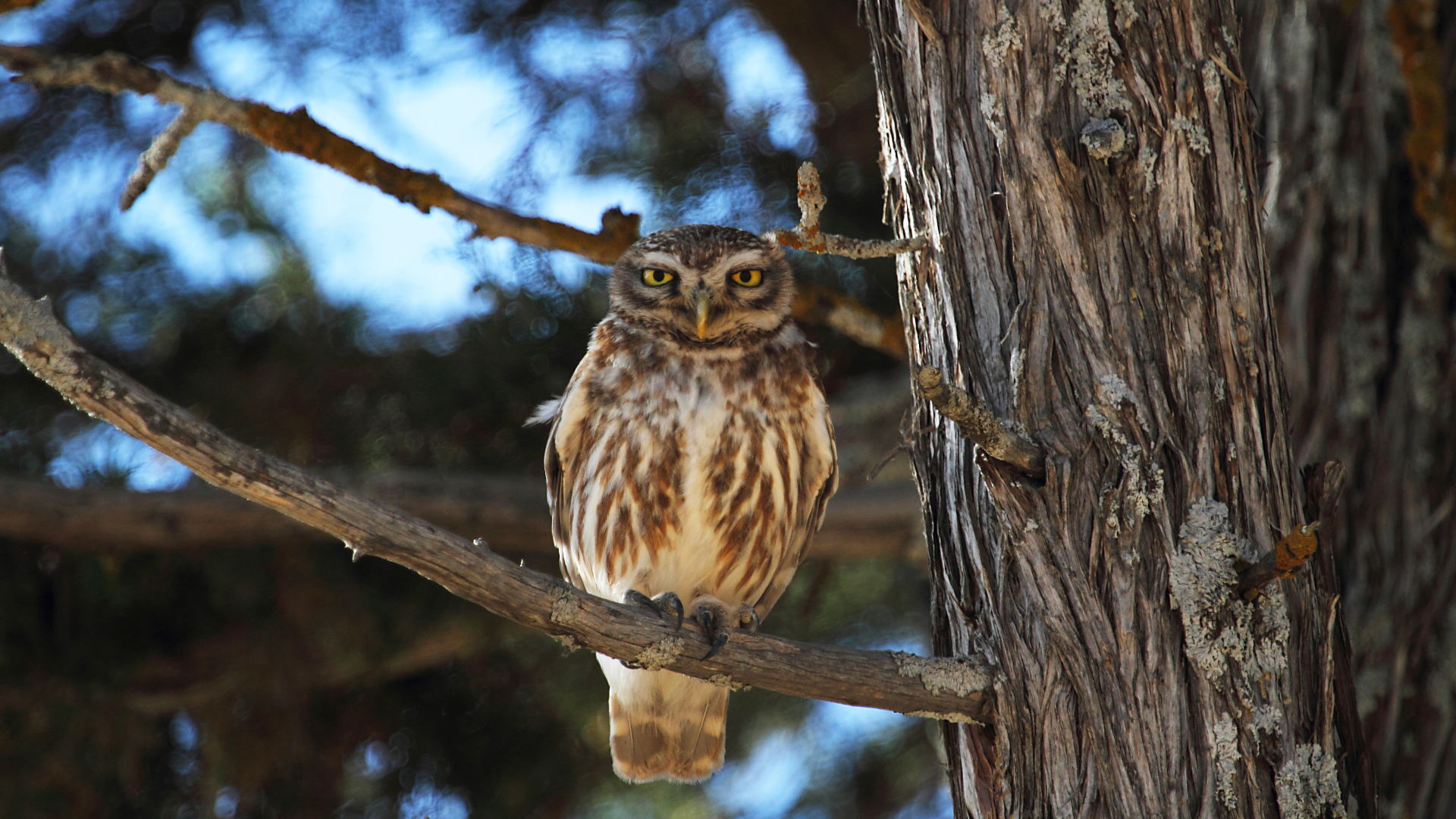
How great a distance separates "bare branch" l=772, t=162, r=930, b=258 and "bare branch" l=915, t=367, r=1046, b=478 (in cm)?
36

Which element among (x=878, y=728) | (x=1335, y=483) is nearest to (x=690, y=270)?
(x=1335, y=483)

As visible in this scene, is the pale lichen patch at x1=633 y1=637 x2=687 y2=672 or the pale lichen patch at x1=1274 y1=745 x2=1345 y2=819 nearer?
the pale lichen patch at x1=1274 y1=745 x2=1345 y2=819

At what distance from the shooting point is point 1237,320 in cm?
198

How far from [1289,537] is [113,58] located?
7.94ft

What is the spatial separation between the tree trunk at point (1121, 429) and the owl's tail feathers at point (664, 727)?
3.43 ft

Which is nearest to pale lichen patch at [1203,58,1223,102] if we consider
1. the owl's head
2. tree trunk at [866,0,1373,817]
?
tree trunk at [866,0,1373,817]

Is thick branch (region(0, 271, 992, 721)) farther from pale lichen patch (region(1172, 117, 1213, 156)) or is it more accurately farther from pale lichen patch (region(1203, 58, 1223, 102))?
pale lichen patch (region(1203, 58, 1223, 102))

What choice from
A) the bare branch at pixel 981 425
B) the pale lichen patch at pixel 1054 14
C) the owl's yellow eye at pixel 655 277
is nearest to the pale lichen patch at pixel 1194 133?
the pale lichen patch at pixel 1054 14

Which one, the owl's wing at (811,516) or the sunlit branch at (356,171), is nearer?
the sunlit branch at (356,171)

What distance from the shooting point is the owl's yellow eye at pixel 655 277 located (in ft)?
10.2

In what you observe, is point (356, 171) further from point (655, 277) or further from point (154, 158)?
point (655, 277)

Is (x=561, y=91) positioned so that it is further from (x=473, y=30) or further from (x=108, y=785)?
(x=108, y=785)

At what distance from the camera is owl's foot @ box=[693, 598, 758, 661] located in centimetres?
194

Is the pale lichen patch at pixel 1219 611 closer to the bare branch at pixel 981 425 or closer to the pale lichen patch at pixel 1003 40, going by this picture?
the bare branch at pixel 981 425
